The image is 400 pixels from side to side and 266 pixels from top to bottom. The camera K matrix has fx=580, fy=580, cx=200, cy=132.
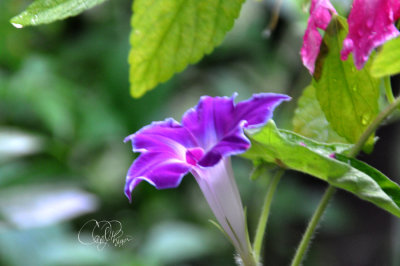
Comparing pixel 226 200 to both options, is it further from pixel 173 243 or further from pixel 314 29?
pixel 173 243

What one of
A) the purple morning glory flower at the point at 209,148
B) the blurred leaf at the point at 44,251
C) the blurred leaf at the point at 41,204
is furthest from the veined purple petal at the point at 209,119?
the blurred leaf at the point at 44,251

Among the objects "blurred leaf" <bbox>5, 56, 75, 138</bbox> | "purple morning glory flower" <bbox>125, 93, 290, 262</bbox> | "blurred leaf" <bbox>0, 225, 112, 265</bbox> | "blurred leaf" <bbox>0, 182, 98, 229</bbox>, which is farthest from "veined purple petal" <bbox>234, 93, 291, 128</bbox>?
"blurred leaf" <bbox>5, 56, 75, 138</bbox>

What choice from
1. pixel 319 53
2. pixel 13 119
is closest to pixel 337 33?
pixel 319 53

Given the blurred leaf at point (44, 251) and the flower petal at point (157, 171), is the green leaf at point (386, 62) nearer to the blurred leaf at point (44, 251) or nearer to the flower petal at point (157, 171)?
the flower petal at point (157, 171)

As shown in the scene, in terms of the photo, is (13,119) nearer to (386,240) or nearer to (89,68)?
(89,68)

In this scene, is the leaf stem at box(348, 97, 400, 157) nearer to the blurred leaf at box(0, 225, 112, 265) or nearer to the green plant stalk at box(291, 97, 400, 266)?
the green plant stalk at box(291, 97, 400, 266)

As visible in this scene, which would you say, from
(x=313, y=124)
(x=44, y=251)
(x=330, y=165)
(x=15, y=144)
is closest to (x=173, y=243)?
(x=44, y=251)
